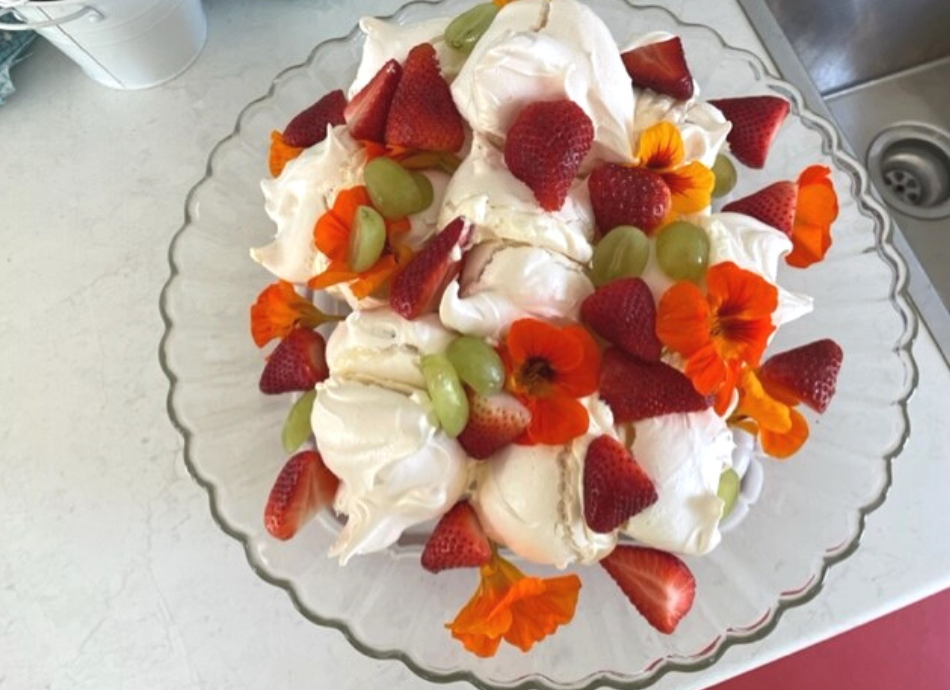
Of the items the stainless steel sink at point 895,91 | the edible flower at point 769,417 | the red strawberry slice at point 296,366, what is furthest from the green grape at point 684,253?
the stainless steel sink at point 895,91

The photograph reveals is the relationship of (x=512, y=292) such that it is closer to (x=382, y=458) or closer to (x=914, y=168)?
(x=382, y=458)

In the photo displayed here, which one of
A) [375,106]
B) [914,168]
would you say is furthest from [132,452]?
[914,168]

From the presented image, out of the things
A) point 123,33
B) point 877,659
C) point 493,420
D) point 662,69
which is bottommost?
point 877,659

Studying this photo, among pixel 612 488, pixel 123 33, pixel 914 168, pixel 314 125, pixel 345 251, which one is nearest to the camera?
pixel 612 488

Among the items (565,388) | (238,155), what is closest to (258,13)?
(238,155)

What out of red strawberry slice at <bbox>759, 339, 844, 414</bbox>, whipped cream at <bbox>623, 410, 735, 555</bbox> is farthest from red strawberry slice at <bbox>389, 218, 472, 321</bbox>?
red strawberry slice at <bbox>759, 339, 844, 414</bbox>

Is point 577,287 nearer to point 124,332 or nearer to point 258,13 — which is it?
point 124,332

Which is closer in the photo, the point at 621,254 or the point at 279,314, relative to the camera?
the point at 621,254
